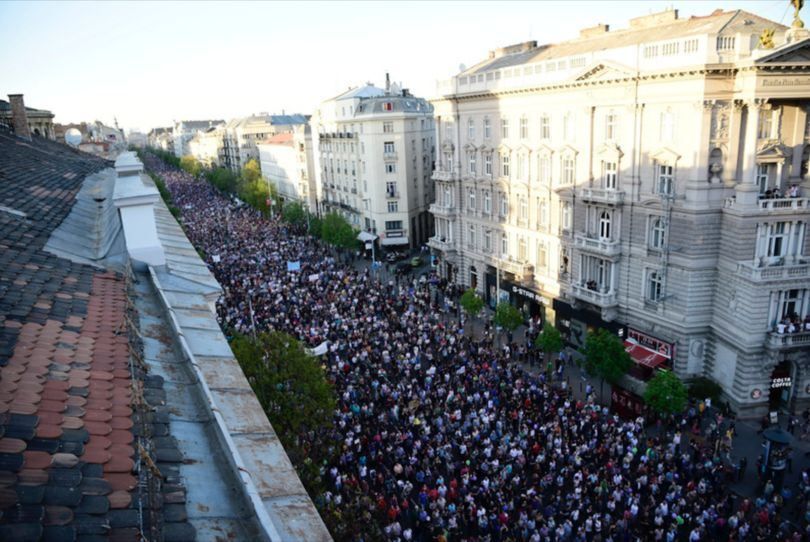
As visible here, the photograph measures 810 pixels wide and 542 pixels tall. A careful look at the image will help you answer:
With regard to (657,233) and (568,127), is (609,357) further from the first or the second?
(568,127)

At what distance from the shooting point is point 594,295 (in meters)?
38.5

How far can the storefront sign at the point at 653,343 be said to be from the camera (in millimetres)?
34531

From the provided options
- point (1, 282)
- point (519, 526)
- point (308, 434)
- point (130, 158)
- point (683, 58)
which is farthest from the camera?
point (683, 58)

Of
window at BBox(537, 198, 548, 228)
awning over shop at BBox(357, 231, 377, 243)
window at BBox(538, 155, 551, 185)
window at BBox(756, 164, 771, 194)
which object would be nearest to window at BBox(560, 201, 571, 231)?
window at BBox(537, 198, 548, 228)

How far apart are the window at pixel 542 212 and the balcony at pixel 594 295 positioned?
233 inches

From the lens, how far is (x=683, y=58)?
3117 centimetres

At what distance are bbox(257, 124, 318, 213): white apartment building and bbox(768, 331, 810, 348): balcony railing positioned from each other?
75333 mm

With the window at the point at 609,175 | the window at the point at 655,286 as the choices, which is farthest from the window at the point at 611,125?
the window at the point at 655,286

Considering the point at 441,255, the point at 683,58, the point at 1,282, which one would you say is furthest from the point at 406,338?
the point at 1,282

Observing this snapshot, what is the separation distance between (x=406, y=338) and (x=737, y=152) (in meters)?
22.7

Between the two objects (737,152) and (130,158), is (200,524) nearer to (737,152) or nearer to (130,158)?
(130,158)

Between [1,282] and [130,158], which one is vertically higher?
[130,158]

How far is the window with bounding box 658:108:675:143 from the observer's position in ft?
107

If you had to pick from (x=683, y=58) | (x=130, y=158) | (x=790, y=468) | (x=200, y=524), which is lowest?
(x=790, y=468)
